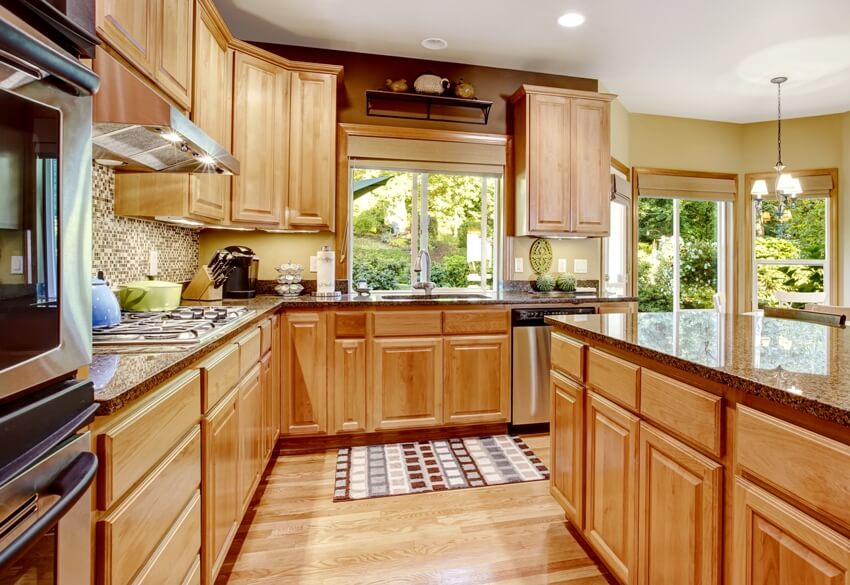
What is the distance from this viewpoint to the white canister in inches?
129

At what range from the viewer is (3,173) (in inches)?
24.2

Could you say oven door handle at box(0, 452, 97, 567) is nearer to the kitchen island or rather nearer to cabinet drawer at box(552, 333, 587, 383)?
the kitchen island

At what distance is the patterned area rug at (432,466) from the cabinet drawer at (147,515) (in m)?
1.15

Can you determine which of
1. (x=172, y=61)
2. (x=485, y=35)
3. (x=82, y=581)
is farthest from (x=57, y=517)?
(x=485, y=35)

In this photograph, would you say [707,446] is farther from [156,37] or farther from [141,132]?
[156,37]

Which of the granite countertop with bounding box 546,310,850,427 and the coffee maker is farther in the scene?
the coffee maker

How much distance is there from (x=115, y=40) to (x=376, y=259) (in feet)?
7.28

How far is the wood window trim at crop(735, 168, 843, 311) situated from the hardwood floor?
154 inches

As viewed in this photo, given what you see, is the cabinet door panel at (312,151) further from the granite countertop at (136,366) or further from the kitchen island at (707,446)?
the kitchen island at (707,446)

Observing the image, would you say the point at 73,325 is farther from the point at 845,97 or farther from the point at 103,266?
the point at 845,97

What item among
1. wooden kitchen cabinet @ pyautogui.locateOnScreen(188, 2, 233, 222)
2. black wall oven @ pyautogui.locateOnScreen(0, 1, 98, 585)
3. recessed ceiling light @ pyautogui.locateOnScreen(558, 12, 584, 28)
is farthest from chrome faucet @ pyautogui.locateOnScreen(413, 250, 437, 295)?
black wall oven @ pyautogui.locateOnScreen(0, 1, 98, 585)

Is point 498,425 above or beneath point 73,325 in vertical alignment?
beneath

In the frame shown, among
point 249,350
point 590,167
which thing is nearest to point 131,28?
point 249,350

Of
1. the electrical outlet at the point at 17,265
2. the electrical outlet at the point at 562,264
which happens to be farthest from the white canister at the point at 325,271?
the electrical outlet at the point at 17,265
